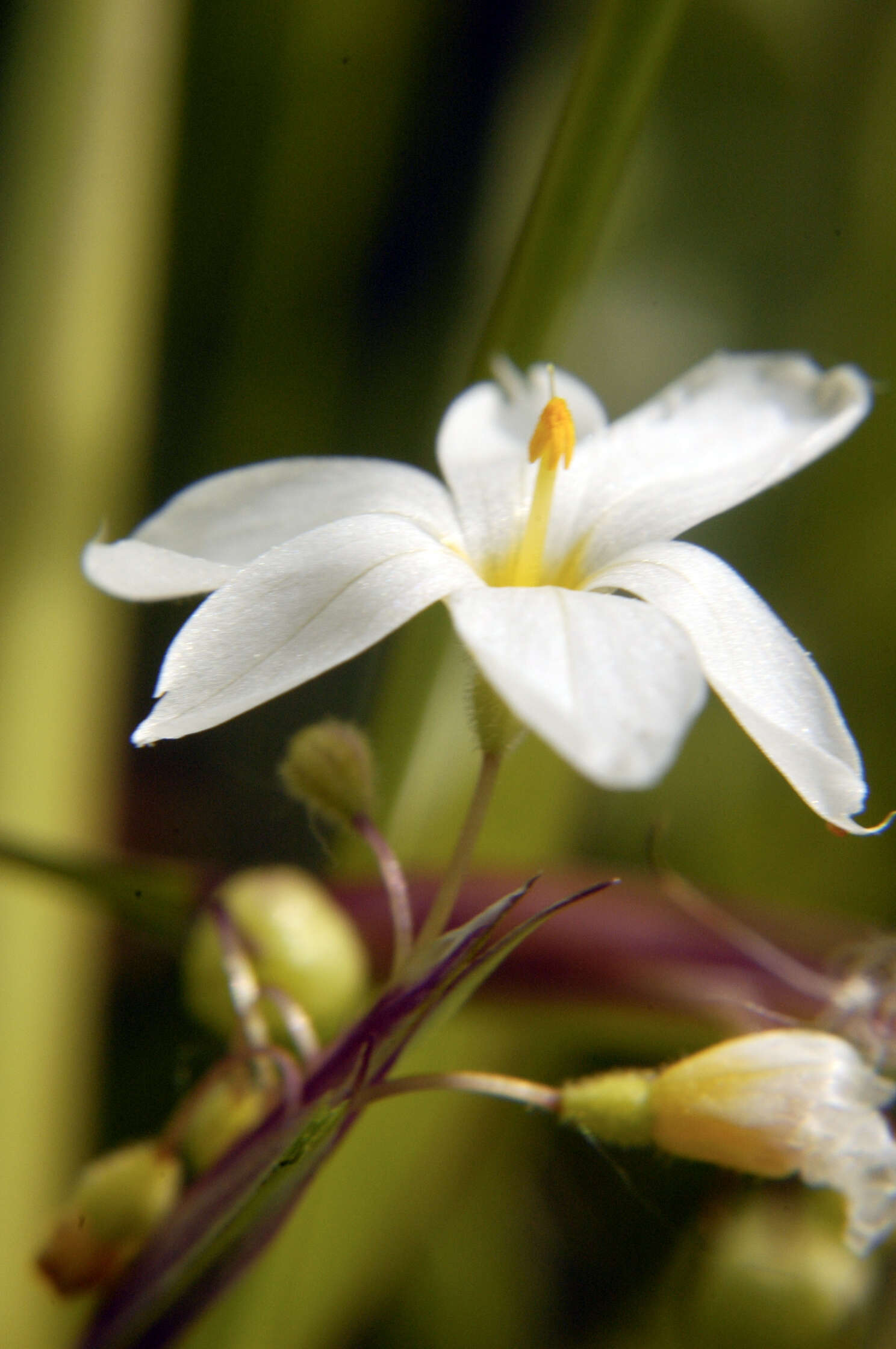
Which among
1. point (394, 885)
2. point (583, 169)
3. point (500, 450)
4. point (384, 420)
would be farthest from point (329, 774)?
point (384, 420)

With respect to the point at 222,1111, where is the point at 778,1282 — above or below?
below

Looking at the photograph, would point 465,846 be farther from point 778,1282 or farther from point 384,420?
point 384,420

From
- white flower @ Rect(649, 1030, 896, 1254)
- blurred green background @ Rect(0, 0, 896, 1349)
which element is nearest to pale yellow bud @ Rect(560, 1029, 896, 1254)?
white flower @ Rect(649, 1030, 896, 1254)

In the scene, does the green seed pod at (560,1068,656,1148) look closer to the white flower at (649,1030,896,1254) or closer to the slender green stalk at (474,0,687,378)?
the white flower at (649,1030,896,1254)

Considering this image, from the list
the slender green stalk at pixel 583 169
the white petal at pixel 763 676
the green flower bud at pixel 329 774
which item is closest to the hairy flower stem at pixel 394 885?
the green flower bud at pixel 329 774

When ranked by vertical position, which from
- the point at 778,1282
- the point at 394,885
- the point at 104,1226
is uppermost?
the point at 394,885
